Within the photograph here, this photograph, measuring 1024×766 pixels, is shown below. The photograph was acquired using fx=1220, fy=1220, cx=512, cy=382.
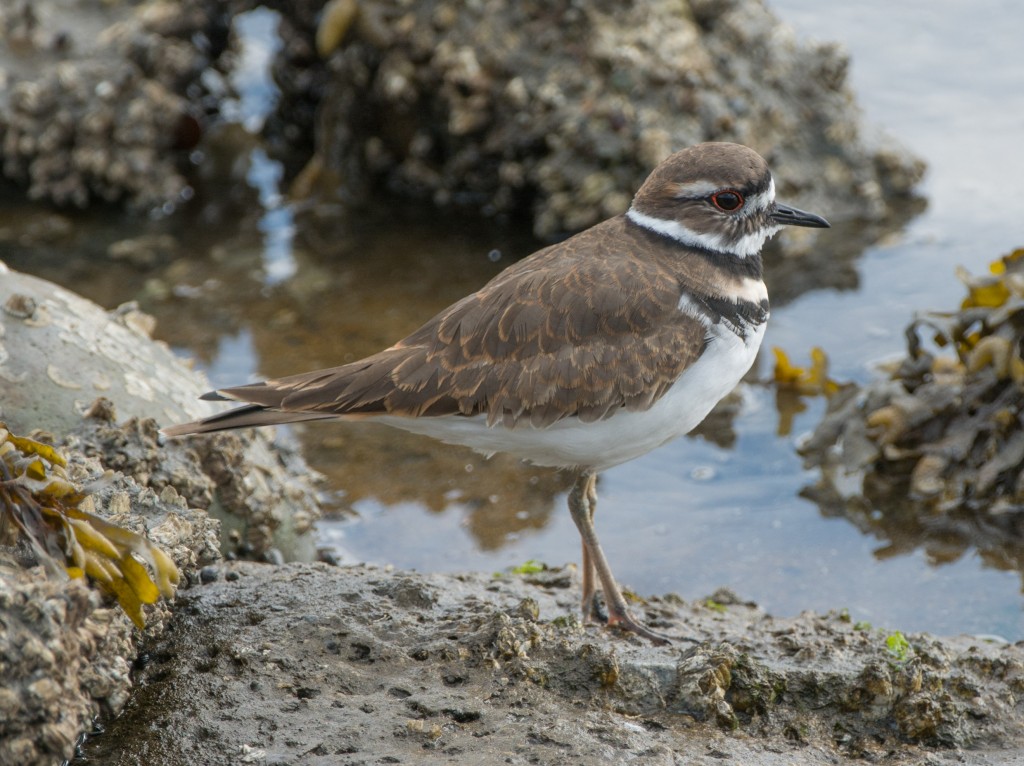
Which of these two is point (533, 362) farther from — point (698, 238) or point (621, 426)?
point (698, 238)

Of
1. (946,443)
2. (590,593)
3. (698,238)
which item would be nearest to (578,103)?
Answer: (946,443)

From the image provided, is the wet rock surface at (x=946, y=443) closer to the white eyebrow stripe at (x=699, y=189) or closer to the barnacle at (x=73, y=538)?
the white eyebrow stripe at (x=699, y=189)

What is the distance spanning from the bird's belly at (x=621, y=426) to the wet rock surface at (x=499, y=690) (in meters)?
0.62

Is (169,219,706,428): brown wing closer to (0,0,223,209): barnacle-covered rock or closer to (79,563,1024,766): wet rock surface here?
(79,563,1024,766): wet rock surface

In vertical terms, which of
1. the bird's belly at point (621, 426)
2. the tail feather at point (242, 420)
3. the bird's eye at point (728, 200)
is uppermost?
the bird's eye at point (728, 200)

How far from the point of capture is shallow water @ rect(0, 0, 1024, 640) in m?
6.09

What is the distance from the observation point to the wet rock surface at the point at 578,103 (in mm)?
8570

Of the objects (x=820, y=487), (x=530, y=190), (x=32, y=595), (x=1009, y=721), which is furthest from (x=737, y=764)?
(x=530, y=190)

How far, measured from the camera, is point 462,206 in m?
9.38

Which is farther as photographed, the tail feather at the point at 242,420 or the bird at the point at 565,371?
the bird at the point at 565,371

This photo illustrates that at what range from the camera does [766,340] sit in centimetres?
795

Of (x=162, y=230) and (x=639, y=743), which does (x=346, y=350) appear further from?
(x=639, y=743)

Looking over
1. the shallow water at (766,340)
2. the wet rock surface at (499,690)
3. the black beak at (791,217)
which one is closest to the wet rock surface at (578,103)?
the shallow water at (766,340)

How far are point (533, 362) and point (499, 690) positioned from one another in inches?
51.2
